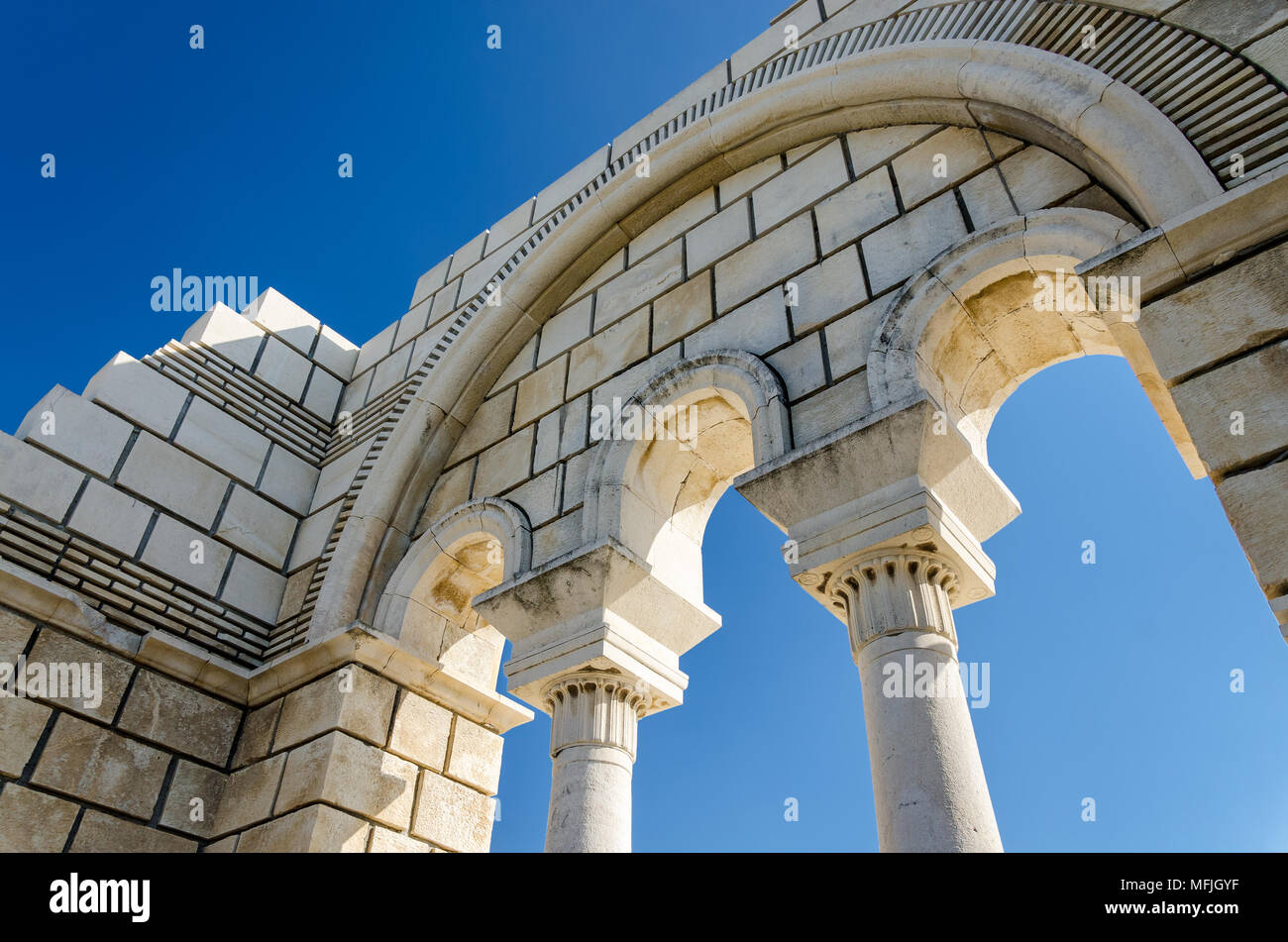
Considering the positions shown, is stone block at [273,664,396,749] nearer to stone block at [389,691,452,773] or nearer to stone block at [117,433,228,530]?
stone block at [389,691,452,773]

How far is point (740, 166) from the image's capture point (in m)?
6.98

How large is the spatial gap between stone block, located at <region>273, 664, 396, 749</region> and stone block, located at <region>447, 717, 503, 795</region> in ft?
1.85

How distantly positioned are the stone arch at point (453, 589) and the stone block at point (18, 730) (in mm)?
2008

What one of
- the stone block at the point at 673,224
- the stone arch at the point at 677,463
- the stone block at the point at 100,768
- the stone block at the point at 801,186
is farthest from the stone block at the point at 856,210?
the stone block at the point at 100,768

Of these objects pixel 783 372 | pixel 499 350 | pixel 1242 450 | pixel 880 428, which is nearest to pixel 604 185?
pixel 499 350

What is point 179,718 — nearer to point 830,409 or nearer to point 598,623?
point 598,623

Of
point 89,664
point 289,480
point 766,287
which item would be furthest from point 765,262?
point 89,664

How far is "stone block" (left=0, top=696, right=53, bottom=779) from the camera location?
5.39 meters

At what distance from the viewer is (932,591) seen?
4.28m

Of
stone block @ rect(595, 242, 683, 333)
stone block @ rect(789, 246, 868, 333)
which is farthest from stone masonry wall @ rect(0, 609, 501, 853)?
stone block @ rect(789, 246, 868, 333)

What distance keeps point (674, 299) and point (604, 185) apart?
157cm

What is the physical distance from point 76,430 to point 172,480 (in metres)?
0.73

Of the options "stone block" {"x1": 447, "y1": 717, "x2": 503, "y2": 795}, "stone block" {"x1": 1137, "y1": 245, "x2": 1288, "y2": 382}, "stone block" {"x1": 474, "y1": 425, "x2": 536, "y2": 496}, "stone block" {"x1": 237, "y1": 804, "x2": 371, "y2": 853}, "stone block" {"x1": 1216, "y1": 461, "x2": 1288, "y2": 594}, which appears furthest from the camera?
"stone block" {"x1": 474, "y1": 425, "x2": 536, "y2": 496}

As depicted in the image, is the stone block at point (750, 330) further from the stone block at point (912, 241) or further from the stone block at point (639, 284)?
the stone block at point (639, 284)
